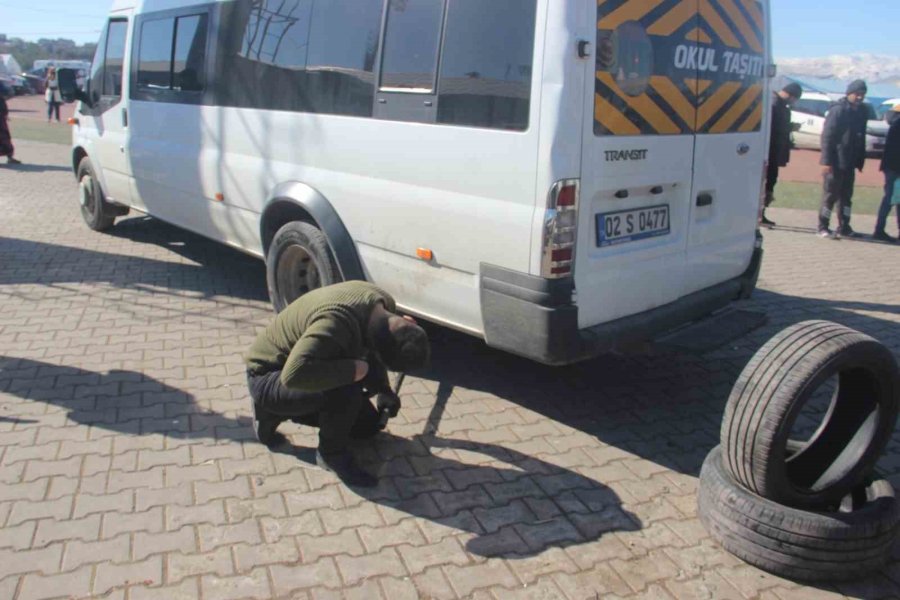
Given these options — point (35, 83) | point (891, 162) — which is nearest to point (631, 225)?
point (891, 162)

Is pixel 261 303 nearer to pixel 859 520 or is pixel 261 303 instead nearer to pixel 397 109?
pixel 397 109

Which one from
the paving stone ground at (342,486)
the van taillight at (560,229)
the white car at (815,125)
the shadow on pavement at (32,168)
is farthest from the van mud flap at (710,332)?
the white car at (815,125)

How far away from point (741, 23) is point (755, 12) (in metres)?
0.22

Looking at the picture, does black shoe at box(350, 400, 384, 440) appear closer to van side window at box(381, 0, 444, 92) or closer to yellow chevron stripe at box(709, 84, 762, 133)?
van side window at box(381, 0, 444, 92)

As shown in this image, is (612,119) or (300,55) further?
(300,55)

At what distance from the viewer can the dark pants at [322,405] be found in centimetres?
344

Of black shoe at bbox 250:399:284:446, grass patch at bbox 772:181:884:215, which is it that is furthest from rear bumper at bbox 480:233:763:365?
grass patch at bbox 772:181:884:215

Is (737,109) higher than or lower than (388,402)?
higher

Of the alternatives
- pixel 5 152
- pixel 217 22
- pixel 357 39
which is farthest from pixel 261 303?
pixel 5 152

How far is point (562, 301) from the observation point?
11.6 ft

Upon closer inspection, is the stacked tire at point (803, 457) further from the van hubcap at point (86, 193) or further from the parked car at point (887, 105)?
the parked car at point (887, 105)

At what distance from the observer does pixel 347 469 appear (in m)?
3.49

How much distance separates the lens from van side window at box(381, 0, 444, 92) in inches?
154

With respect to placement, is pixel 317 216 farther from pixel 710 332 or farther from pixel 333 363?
pixel 710 332
